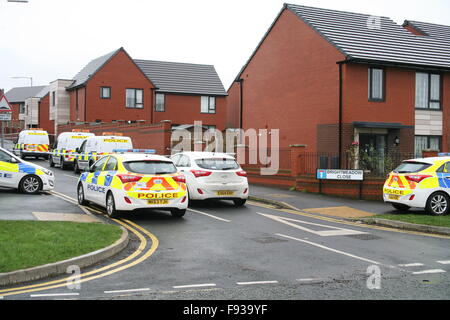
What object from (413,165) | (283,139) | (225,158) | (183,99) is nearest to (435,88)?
(283,139)

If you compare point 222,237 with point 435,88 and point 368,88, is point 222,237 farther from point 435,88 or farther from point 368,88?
point 435,88

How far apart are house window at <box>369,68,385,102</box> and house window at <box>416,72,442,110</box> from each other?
2.19 metres

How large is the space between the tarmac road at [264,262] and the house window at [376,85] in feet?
40.9

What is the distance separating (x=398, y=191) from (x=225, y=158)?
519 cm

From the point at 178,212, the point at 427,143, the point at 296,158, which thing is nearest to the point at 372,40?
the point at 427,143

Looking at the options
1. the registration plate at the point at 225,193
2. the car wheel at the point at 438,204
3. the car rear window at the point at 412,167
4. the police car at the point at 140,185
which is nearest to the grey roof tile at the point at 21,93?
the registration plate at the point at 225,193

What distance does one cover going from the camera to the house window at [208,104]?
52.4 metres

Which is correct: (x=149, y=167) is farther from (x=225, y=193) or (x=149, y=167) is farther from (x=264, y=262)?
(x=264, y=262)

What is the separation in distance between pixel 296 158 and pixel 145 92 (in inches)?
1144

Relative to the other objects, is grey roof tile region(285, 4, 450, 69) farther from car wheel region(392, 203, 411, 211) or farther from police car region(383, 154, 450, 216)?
police car region(383, 154, 450, 216)

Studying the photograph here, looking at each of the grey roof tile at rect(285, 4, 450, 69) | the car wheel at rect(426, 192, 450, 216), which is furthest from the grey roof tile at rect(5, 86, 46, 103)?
the car wheel at rect(426, 192, 450, 216)

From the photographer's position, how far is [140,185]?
13.0 metres

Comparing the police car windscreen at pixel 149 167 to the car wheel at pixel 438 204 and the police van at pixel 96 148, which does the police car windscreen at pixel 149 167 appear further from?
the police van at pixel 96 148
